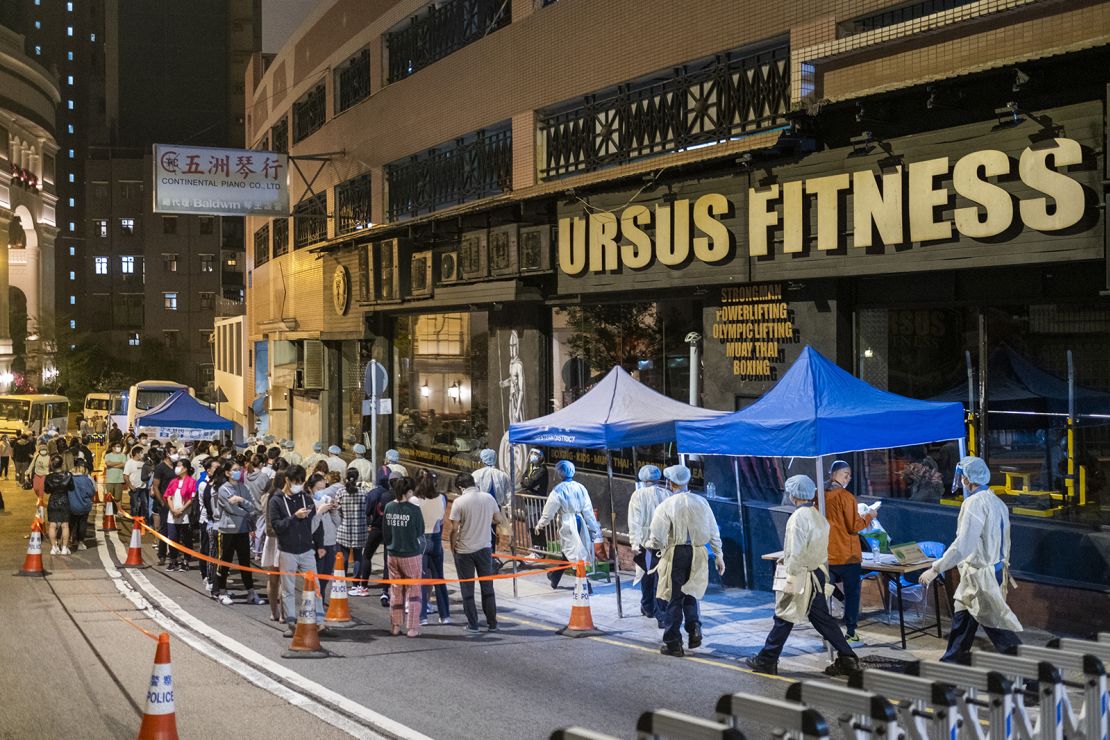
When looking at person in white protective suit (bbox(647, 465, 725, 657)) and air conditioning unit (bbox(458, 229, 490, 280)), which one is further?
air conditioning unit (bbox(458, 229, 490, 280))

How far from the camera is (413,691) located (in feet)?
33.7

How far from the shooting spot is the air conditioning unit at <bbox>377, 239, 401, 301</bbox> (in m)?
26.4

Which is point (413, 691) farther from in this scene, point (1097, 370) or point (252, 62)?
point (252, 62)

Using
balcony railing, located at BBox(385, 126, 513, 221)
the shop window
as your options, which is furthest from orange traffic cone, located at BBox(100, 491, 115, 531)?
balcony railing, located at BBox(385, 126, 513, 221)

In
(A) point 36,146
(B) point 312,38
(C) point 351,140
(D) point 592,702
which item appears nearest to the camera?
(D) point 592,702

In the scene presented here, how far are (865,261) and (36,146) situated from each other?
3483 inches

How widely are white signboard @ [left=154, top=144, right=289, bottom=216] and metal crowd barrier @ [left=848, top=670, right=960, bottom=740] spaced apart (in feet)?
77.3

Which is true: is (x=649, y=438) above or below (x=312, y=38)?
below

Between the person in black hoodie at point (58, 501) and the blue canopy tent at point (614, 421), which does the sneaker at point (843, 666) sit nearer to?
the blue canopy tent at point (614, 421)

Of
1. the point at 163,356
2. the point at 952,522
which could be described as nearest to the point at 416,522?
the point at 952,522

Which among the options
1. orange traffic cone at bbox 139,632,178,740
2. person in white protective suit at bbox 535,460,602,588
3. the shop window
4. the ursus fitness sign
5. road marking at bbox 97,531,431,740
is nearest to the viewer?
orange traffic cone at bbox 139,632,178,740

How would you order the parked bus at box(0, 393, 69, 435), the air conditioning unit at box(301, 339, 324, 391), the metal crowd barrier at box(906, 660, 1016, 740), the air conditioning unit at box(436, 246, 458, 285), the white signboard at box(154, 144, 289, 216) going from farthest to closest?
the parked bus at box(0, 393, 69, 435)
the air conditioning unit at box(301, 339, 324, 391)
the white signboard at box(154, 144, 289, 216)
the air conditioning unit at box(436, 246, 458, 285)
the metal crowd barrier at box(906, 660, 1016, 740)

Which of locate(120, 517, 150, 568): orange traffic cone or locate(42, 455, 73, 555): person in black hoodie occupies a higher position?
locate(42, 455, 73, 555): person in black hoodie

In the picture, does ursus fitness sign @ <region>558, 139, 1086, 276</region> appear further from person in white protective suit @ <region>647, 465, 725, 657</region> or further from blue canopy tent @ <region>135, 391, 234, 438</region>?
blue canopy tent @ <region>135, 391, 234, 438</region>
